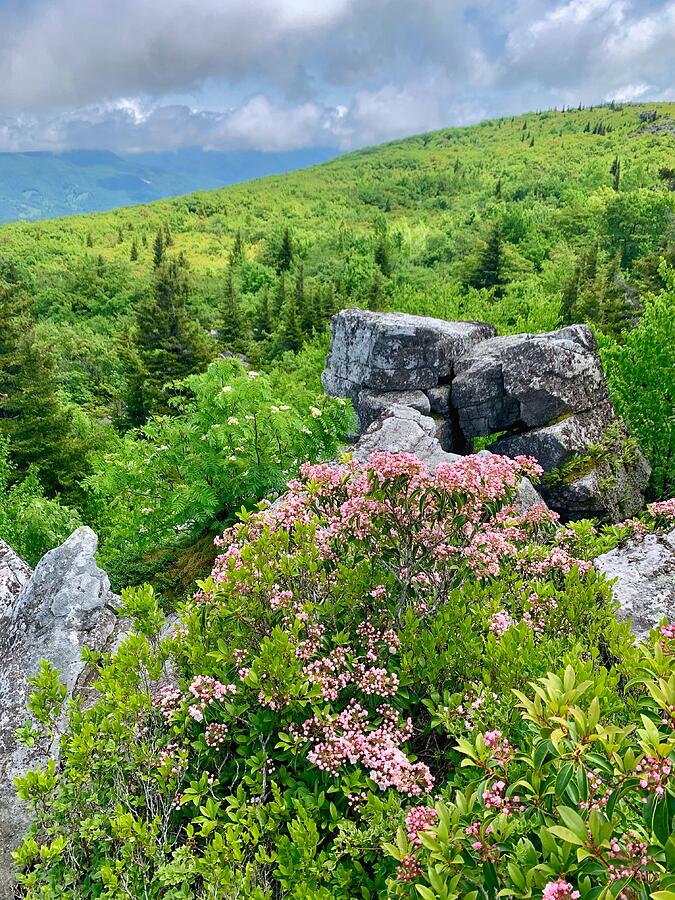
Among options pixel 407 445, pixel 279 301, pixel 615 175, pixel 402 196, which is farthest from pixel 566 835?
pixel 402 196

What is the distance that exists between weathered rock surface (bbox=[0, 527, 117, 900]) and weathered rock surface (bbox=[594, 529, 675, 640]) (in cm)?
620

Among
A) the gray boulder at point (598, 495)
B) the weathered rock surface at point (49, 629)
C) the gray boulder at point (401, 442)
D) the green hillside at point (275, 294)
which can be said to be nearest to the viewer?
the weathered rock surface at point (49, 629)

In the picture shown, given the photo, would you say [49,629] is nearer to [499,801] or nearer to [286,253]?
[499,801]

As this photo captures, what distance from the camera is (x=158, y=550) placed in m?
10.9

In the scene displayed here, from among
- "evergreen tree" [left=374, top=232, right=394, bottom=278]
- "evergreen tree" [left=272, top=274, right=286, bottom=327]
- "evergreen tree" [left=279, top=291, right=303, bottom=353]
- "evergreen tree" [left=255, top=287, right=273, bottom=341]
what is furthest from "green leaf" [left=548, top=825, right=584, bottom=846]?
"evergreen tree" [left=374, top=232, right=394, bottom=278]

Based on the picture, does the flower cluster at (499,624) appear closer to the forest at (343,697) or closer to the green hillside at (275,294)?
the forest at (343,697)

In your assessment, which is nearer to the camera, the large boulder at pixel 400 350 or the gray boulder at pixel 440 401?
the gray boulder at pixel 440 401

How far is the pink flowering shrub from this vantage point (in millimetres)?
2387

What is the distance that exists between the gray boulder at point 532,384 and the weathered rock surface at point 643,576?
838 centimetres

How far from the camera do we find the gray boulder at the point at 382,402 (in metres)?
16.5

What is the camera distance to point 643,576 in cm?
632

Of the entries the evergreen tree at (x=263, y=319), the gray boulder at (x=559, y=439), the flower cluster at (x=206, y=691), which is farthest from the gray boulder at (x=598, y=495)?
the evergreen tree at (x=263, y=319)

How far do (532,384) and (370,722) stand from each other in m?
12.7

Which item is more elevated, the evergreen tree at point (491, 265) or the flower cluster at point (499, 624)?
the evergreen tree at point (491, 265)
